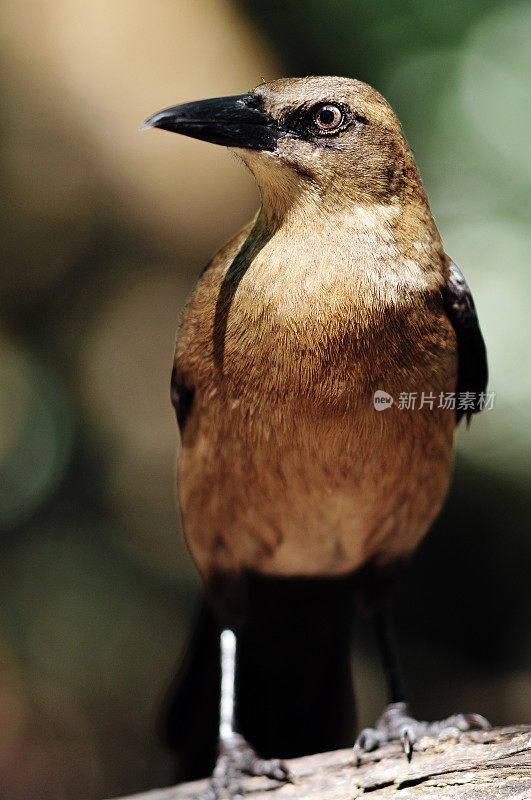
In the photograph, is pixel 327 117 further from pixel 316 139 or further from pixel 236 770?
A: pixel 236 770

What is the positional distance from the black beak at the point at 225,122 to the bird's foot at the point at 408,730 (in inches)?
69.2

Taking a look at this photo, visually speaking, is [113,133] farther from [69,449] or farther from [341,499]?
[341,499]

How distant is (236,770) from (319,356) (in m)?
1.41

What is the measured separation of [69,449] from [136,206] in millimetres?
1460

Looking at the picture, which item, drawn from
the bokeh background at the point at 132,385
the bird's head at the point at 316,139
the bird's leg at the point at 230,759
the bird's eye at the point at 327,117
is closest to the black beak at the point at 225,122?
the bird's head at the point at 316,139

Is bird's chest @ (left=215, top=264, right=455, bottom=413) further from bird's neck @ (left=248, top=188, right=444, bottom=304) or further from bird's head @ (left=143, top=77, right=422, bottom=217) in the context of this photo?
bird's head @ (left=143, top=77, right=422, bottom=217)

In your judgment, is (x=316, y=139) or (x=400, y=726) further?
(x=400, y=726)

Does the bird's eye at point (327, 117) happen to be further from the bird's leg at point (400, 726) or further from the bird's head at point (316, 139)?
the bird's leg at point (400, 726)

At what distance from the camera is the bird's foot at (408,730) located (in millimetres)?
2316

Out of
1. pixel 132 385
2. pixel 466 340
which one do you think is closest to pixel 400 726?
pixel 466 340

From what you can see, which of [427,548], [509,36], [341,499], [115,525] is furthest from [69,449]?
[509,36]

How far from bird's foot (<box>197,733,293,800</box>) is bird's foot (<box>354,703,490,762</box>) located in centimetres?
27

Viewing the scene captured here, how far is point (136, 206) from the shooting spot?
4.51 metres

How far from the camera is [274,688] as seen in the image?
312 cm
